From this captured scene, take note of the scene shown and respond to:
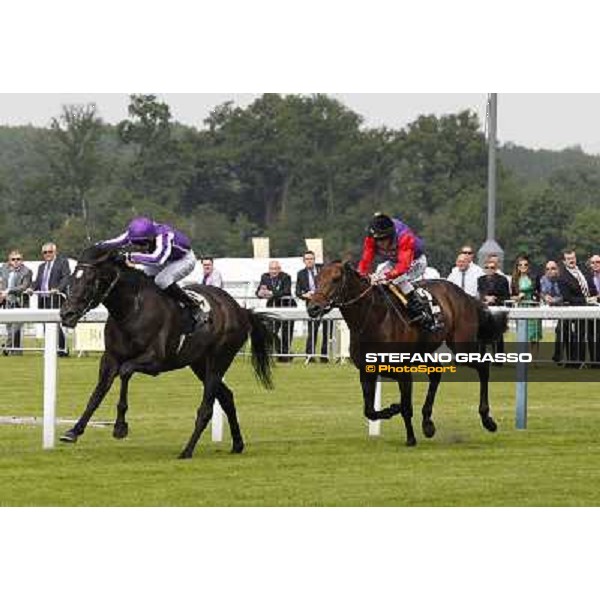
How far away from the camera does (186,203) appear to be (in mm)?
87750

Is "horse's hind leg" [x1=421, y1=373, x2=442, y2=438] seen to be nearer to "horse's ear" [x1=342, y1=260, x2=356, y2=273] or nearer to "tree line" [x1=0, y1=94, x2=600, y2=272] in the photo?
"horse's ear" [x1=342, y1=260, x2=356, y2=273]

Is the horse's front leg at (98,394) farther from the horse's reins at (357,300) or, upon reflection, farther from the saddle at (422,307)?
the saddle at (422,307)

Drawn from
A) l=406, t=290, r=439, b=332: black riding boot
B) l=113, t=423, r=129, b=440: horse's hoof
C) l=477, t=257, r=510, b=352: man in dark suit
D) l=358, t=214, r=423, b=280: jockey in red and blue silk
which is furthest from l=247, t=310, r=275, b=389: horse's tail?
l=477, t=257, r=510, b=352: man in dark suit

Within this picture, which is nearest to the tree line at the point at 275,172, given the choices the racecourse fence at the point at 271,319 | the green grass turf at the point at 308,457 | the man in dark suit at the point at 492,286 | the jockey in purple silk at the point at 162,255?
the man in dark suit at the point at 492,286

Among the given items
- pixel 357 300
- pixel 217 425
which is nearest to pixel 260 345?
pixel 357 300

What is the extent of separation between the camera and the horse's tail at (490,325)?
1611 cm

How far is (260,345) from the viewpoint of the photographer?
14594mm

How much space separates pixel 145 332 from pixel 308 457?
1594mm

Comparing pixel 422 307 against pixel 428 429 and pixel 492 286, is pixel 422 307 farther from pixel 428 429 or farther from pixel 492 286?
pixel 492 286

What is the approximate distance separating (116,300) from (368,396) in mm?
2329

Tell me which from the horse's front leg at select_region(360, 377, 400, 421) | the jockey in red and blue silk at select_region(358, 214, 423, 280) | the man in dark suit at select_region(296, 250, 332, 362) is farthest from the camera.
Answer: the man in dark suit at select_region(296, 250, 332, 362)

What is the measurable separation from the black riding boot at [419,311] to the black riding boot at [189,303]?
2.06 meters

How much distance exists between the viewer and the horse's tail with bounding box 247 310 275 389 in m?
14.6

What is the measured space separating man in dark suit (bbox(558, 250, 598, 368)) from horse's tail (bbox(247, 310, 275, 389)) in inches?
392
